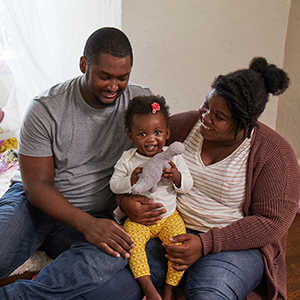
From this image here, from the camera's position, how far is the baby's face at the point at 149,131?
1.35m

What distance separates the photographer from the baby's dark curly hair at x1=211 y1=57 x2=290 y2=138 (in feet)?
4.14

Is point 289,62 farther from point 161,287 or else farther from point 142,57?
point 161,287

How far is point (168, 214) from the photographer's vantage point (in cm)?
144

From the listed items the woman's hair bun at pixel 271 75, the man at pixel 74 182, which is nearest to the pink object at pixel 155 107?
the man at pixel 74 182

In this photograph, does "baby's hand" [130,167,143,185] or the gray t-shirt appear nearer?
"baby's hand" [130,167,143,185]

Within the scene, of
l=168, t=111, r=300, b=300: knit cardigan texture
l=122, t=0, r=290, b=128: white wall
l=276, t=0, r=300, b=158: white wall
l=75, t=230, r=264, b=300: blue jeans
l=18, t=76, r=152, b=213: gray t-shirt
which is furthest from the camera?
l=276, t=0, r=300, b=158: white wall

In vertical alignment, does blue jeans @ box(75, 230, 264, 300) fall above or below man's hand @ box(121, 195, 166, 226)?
below

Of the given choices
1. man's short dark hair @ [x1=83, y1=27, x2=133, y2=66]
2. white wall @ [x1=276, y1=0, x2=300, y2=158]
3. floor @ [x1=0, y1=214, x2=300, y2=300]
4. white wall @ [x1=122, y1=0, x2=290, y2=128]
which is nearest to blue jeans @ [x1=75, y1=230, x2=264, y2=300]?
floor @ [x1=0, y1=214, x2=300, y2=300]

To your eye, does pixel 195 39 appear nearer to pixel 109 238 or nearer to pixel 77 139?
pixel 77 139

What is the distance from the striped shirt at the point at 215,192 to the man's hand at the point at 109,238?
0.29 meters

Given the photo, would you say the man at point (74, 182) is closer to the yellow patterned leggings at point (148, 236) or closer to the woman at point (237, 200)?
the yellow patterned leggings at point (148, 236)

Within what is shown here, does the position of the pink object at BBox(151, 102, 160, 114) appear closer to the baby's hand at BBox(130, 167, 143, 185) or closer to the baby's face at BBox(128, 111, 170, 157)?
the baby's face at BBox(128, 111, 170, 157)

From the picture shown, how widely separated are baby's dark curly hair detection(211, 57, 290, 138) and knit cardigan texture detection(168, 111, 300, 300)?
0.13 meters

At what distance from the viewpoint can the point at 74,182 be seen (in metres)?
1.58
